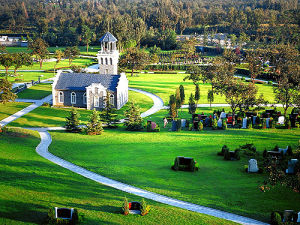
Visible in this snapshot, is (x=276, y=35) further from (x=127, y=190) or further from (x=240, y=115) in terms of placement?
(x=127, y=190)

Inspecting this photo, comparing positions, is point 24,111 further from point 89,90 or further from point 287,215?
point 287,215

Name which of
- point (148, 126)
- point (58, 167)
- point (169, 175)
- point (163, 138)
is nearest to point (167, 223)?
point (169, 175)

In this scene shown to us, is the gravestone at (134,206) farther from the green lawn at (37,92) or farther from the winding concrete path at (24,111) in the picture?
the green lawn at (37,92)

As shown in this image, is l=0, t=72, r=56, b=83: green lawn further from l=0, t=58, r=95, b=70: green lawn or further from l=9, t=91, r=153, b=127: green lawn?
l=9, t=91, r=153, b=127: green lawn

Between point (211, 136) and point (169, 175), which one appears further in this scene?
point (211, 136)

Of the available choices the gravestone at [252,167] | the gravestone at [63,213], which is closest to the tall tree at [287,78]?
the gravestone at [252,167]

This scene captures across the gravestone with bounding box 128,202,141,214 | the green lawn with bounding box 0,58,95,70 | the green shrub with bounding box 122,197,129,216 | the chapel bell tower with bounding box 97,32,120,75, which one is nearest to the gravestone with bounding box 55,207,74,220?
the green shrub with bounding box 122,197,129,216

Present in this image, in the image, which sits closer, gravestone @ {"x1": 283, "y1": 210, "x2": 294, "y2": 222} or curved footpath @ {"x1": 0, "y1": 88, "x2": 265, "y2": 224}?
gravestone @ {"x1": 283, "y1": 210, "x2": 294, "y2": 222}

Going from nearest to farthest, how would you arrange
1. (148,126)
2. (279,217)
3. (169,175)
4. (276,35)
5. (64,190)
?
(279,217), (64,190), (169,175), (148,126), (276,35)
